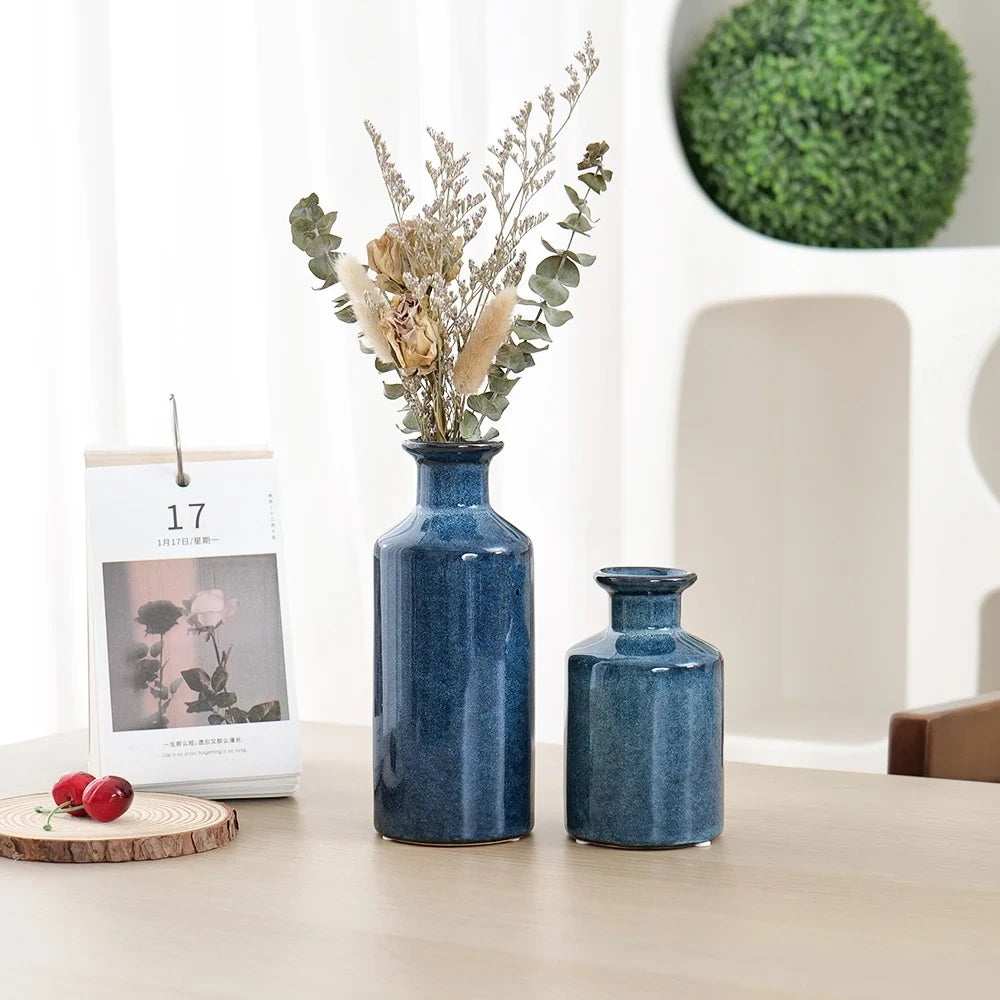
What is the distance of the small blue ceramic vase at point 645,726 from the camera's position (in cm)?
96

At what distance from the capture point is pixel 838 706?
2389 mm

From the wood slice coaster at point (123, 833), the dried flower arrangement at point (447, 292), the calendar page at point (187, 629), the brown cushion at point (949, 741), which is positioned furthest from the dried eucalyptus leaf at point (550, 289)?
the brown cushion at point (949, 741)

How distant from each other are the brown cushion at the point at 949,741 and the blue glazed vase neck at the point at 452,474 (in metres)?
0.50

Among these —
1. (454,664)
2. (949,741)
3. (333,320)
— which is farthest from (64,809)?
(333,320)

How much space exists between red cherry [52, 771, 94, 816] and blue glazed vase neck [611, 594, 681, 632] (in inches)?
14.6

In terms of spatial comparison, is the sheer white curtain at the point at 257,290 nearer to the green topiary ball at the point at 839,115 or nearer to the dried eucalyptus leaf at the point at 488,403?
the green topiary ball at the point at 839,115

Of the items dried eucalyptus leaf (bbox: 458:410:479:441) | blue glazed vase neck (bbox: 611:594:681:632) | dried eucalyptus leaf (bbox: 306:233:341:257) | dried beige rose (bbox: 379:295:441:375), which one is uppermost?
dried eucalyptus leaf (bbox: 306:233:341:257)

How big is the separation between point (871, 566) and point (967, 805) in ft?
4.27

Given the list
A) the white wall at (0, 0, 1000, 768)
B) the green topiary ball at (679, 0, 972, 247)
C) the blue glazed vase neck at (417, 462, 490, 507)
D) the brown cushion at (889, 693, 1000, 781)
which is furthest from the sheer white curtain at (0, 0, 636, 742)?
the blue glazed vase neck at (417, 462, 490, 507)

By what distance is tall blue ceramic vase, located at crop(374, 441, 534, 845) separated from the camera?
0.97 m

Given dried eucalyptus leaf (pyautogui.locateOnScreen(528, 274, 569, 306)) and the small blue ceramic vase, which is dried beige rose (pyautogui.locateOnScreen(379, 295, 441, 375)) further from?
the small blue ceramic vase

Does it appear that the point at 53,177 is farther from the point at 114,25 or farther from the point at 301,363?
the point at 301,363

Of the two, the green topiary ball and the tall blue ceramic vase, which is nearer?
the tall blue ceramic vase

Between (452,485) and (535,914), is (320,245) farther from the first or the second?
(535,914)
